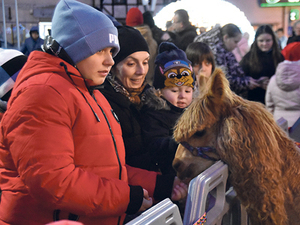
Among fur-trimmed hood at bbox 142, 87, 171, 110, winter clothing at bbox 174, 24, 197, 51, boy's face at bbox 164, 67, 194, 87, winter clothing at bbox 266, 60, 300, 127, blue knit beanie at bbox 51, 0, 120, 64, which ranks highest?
blue knit beanie at bbox 51, 0, 120, 64

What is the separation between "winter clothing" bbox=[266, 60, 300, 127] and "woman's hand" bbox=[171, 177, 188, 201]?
241cm

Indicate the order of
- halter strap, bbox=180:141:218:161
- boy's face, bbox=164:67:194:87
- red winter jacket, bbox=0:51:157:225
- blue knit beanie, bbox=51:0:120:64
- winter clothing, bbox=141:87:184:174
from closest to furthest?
1. red winter jacket, bbox=0:51:157:225
2. blue knit beanie, bbox=51:0:120:64
3. halter strap, bbox=180:141:218:161
4. winter clothing, bbox=141:87:184:174
5. boy's face, bbox=164:67:194:87

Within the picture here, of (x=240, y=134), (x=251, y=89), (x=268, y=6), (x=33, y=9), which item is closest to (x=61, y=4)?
(x=240, y=134)

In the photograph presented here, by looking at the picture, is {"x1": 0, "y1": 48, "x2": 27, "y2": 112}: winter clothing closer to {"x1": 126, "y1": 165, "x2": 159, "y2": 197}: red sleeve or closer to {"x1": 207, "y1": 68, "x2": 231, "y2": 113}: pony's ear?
{"x1": 126, "y1": 165, "x2": 159, "y2": 197}: red sleeve

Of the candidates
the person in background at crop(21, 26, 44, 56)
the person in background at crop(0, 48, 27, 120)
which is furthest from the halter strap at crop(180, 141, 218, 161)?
the person in background at crop(21, 26, 44, 56)

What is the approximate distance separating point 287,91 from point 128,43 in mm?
2434

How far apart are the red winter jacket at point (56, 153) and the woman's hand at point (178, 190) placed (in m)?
0.32

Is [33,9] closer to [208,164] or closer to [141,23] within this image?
[141,23]

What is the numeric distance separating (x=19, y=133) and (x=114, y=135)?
38 centimetres

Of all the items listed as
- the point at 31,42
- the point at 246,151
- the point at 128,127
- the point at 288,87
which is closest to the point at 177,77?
the point at 128,127

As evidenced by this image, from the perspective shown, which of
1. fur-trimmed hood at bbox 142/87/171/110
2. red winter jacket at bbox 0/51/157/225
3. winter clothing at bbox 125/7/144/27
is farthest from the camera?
winter clothing at bbox 125/7/144/27

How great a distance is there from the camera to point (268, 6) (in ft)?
52.1

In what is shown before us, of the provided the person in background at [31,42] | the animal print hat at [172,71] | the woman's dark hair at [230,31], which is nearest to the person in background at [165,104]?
the animal print hat at [172,71]

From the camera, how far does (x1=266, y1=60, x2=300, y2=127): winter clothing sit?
349 centimetres
